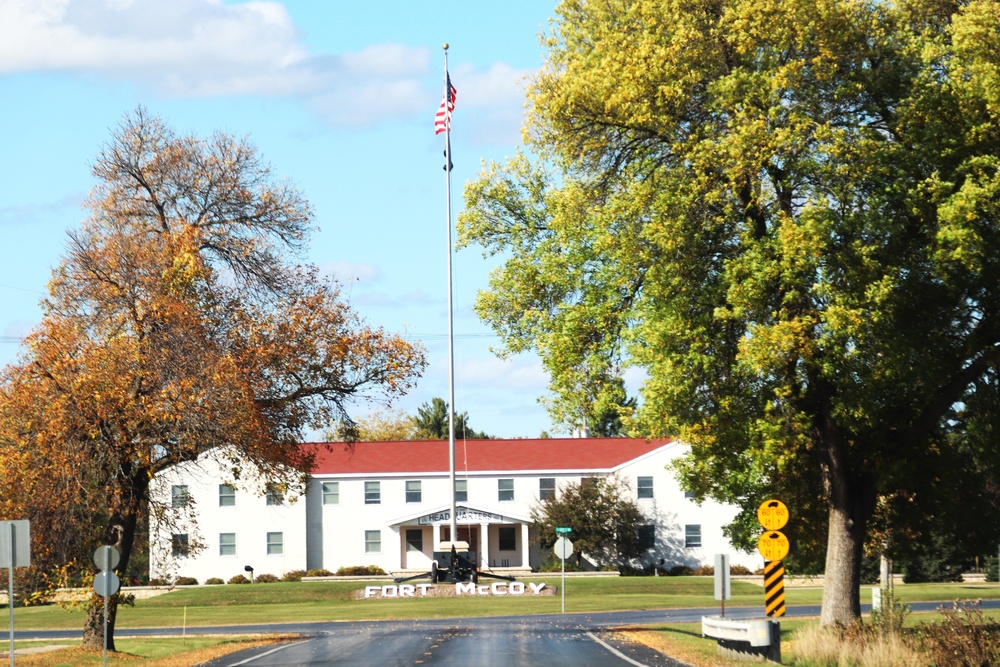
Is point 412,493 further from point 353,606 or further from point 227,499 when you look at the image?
point 353,606

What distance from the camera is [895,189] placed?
2192 centimetres

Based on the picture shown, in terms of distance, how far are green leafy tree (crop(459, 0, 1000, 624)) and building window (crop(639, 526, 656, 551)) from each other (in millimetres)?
43370

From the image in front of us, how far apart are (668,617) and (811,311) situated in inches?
890

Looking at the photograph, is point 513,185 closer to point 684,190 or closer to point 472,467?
point 684,190

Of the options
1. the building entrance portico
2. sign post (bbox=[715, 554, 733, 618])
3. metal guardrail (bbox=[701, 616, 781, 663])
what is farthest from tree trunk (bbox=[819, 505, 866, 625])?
the building entrance portico

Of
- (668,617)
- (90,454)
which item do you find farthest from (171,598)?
(90,454)

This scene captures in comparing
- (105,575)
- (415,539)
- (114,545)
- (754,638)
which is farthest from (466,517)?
(754,638)

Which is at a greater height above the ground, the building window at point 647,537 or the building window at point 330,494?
the building window at point 330,494

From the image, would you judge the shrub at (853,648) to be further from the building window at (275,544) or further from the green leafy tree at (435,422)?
the green leafy tree at (435,422)

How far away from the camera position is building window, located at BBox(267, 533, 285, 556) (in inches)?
2761

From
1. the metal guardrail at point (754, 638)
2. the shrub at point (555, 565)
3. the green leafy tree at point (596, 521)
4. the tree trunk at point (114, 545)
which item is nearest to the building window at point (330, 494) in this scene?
the green leafy tree at point (596, 521)

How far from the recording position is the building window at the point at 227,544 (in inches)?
2771

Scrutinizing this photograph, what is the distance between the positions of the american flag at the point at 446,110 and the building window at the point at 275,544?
114ft

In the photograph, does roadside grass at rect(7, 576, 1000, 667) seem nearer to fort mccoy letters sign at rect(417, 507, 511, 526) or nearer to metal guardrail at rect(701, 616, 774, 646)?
metal guardrail at rect(701, 616, 774, 646)
